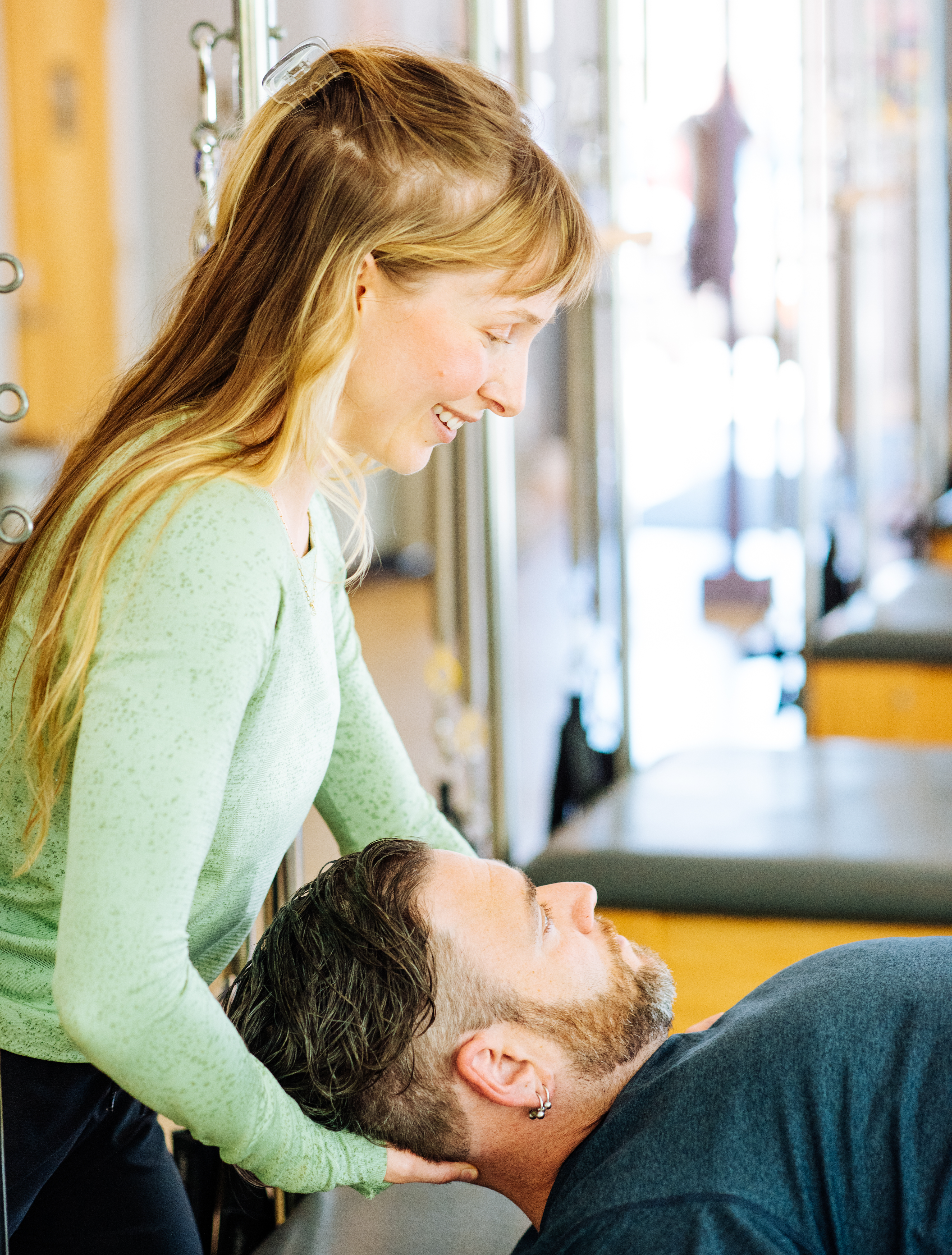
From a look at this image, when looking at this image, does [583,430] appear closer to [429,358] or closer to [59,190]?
[429,358]

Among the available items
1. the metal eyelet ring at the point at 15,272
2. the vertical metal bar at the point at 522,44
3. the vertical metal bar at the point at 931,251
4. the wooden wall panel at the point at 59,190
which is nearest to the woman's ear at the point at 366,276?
the metal eyelet ring at the point at 15,272

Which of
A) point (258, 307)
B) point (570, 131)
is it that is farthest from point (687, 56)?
point (258, 307)

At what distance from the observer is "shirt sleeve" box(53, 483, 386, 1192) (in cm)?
82

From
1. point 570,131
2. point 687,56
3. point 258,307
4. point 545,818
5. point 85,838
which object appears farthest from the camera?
point 687,56

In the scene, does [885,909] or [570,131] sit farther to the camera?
[570,131]

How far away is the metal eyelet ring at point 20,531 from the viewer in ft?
3.01

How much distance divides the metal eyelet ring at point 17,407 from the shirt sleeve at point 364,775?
0.36 m

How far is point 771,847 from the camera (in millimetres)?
1847

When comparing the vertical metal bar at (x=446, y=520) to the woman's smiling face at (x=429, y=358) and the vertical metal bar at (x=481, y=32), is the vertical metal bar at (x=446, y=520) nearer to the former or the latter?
the vertical metal bar at (x=481, y=32)

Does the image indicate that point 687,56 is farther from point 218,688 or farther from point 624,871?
point 218,688

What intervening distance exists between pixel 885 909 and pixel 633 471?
3.93 ft

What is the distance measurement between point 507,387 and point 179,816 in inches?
16.1

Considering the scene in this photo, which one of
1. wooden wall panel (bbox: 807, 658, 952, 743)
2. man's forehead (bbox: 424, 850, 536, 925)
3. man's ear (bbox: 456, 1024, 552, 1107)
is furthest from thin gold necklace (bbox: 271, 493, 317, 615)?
wooden wall panel (bbox: 807, 658, 952, 743)

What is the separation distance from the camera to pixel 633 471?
273 cm
